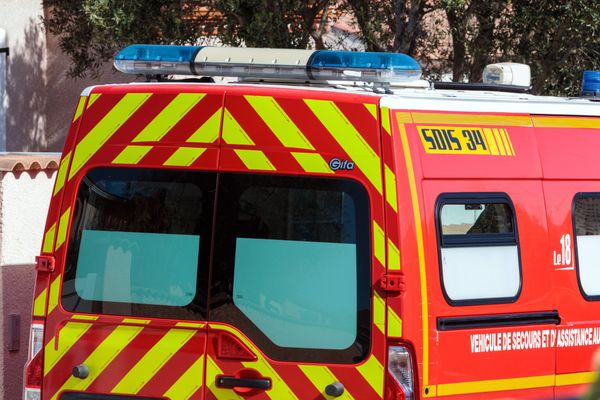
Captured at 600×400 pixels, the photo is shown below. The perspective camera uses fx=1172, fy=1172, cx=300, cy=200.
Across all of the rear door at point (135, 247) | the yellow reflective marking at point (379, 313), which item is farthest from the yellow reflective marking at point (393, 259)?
the rear door at point (135, 247)

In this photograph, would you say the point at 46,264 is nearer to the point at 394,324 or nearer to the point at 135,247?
the point at 135,247

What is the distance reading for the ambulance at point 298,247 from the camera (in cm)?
447

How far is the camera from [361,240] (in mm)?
4469

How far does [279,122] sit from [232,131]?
192mm

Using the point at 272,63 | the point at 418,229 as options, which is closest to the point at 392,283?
the point at 418,229

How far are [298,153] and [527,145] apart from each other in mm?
1100

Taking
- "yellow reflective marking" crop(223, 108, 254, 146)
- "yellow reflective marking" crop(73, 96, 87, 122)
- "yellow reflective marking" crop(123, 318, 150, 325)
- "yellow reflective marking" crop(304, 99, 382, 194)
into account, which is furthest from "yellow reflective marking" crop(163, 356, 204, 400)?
"yellow reflective marking" crop(73, 96, 87, 122)

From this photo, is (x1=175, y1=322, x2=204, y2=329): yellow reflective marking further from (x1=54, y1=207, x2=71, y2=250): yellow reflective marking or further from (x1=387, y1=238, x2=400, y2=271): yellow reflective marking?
(x1=387, y1=238, x2=400, y2=271): yellow reflective marking

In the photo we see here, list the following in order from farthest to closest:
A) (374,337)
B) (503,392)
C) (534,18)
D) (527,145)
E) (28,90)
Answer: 1. (28,90)
2. (534,18)
3. (527,145)
4. (503,392)
5. (374,337)

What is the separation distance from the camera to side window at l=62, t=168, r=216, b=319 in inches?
182

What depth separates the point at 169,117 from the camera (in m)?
4.68

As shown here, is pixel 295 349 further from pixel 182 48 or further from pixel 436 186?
pixel 182 48

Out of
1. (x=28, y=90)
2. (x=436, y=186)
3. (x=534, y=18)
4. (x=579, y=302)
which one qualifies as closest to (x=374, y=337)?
(x=436, y=186)

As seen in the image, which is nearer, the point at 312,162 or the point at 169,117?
the point at 312,162
